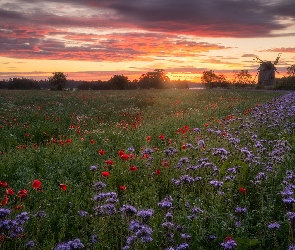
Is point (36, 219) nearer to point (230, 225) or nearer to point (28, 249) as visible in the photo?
point (28, 249)

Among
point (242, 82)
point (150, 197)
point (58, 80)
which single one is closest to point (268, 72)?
point (242, 82)

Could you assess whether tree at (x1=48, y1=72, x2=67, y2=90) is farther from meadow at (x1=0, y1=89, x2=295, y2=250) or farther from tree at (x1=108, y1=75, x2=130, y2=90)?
meadow at (x1=0, y1=89, x2=295, y2=250)

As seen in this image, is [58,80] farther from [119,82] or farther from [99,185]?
[99,185]

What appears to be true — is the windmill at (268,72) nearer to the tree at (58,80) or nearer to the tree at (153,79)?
the tree at (153,79)

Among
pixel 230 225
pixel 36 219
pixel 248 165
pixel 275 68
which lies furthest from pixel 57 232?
pixel 275 68

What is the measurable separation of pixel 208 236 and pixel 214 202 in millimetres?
998

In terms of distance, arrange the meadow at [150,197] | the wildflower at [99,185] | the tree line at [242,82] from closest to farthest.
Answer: the meadow at [150,197] < the wildflower at [99,185] < the tree line at [242,82]

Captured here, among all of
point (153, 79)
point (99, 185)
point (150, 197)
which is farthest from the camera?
point (153, 79)

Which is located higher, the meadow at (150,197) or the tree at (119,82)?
the tree at (119,82)

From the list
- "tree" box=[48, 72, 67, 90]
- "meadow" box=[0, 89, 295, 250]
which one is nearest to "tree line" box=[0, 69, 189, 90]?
"tree" box=[48, 72, 67, 90]

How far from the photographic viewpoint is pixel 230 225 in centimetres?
493

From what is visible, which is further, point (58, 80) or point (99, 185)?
point (58, 80)

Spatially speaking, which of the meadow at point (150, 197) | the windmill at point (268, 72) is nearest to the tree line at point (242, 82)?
the windmill at point (268, 72)

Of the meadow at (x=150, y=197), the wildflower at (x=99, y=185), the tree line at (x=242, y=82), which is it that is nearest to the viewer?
the meadow at (x=150, y=197)
